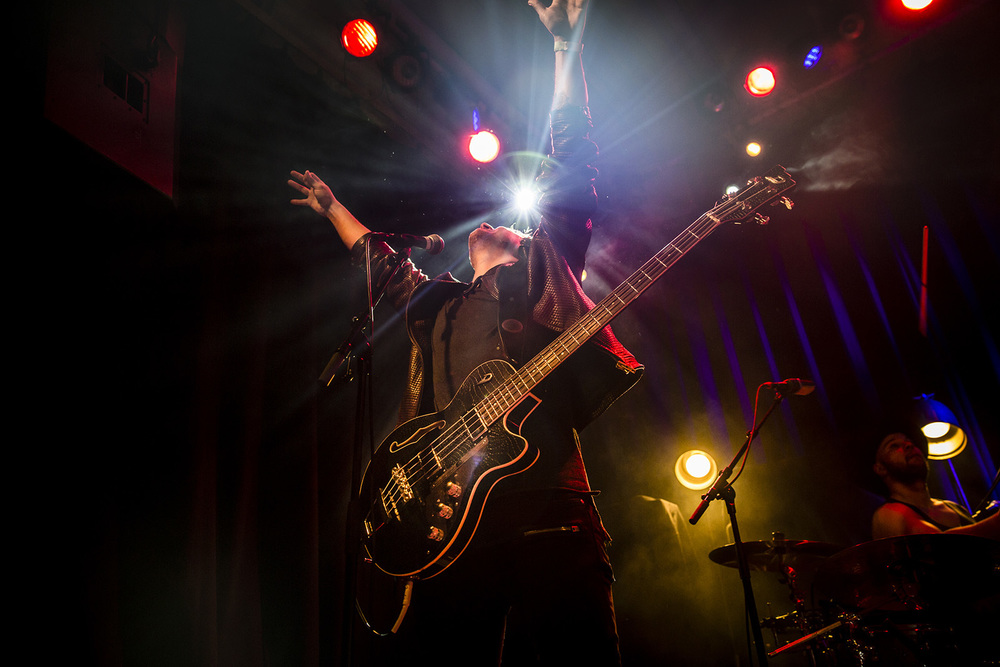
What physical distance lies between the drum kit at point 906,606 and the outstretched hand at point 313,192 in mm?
2859

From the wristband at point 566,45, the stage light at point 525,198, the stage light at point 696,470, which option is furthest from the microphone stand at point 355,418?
the stage light at point 696,470

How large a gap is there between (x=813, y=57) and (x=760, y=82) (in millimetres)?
410

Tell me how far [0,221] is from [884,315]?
19.5ft

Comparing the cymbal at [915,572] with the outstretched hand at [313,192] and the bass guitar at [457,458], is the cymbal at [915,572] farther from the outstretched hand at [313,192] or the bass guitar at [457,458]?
the outstretched hand at [313,192]

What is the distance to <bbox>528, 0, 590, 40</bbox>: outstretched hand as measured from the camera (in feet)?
8.52

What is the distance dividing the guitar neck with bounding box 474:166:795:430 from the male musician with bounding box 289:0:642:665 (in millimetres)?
92

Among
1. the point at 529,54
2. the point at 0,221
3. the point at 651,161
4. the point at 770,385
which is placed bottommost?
the point at 770,385

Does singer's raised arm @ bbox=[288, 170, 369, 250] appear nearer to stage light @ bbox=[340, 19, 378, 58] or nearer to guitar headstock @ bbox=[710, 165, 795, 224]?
stage light @ bbox=[340, 19, 378, 58]

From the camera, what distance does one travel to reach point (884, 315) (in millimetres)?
4762

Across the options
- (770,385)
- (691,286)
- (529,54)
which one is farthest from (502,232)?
(691,286)

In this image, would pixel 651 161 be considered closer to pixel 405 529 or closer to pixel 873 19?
pixel 873 19

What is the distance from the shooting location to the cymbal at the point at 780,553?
2553mm

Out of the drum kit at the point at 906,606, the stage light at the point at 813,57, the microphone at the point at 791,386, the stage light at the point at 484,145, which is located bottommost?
the drum kit at the point at 906,606

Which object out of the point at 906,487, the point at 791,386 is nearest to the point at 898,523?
the point at 906,487
